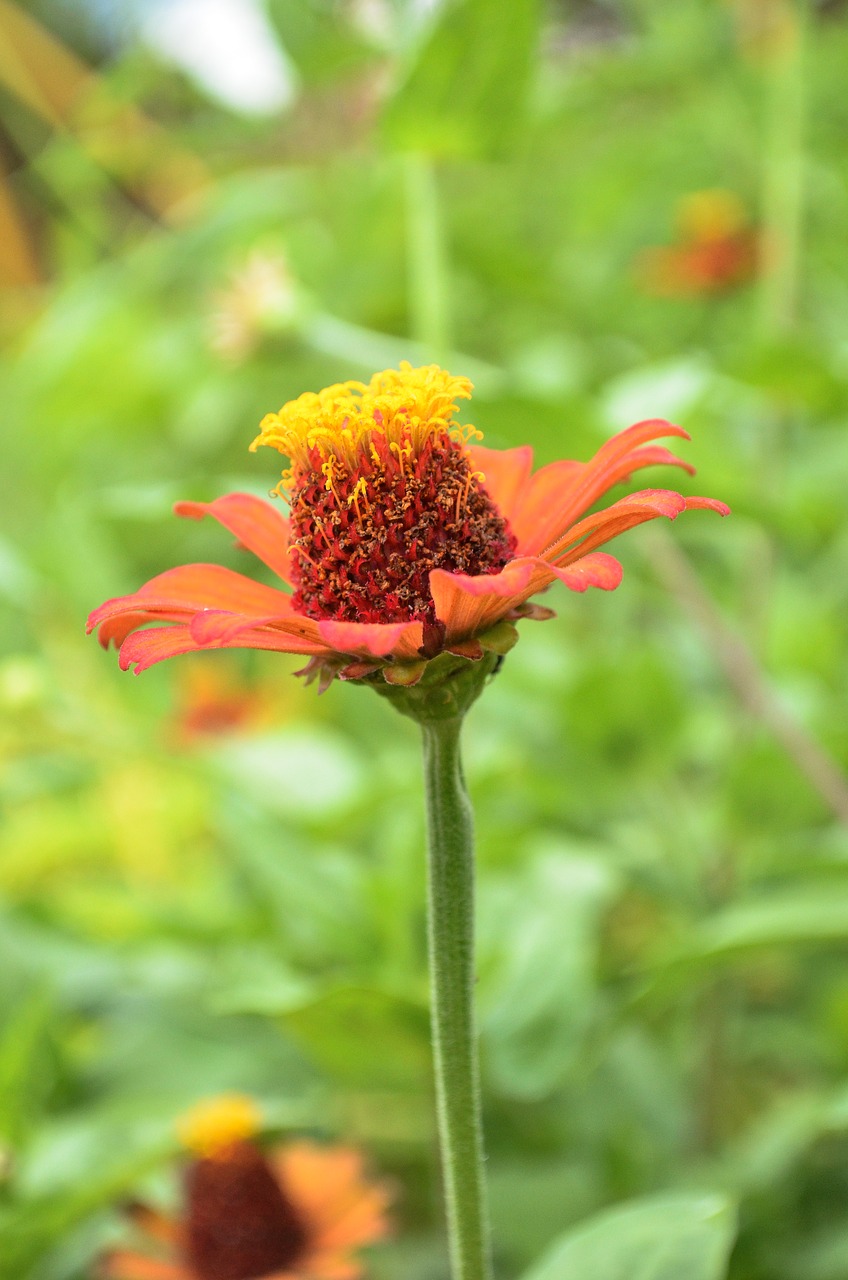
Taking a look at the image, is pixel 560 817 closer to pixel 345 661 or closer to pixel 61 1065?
pixel 61 1065

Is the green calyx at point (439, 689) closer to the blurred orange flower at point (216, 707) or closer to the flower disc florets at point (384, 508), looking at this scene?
the flower disc florets at point (384, 508)

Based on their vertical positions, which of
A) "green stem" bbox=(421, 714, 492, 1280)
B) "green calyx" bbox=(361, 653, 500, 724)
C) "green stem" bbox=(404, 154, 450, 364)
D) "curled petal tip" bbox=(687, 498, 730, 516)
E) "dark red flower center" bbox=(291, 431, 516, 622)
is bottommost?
"green stem" bbox=(421, 714, 492, 1280)

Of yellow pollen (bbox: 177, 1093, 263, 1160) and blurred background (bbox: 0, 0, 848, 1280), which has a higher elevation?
blurred background (bbox: 0, 0, 848, 1280)

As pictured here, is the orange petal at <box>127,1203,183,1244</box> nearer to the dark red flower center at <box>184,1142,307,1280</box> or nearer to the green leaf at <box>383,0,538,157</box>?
the dark red flower center at <box>184,1142,307,1280</box>

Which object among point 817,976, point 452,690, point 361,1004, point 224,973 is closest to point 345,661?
point 452,690

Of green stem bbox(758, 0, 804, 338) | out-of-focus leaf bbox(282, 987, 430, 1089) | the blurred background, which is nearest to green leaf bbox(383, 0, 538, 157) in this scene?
the blurred background

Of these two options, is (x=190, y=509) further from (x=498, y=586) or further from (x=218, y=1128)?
(x=218, y=1128)

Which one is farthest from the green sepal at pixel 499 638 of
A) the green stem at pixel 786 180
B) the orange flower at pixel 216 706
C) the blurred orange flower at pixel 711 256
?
the blurred orange flower at pixel 711 256

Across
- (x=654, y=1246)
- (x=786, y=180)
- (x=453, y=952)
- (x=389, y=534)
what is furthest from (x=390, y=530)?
(x=786, y=180)
